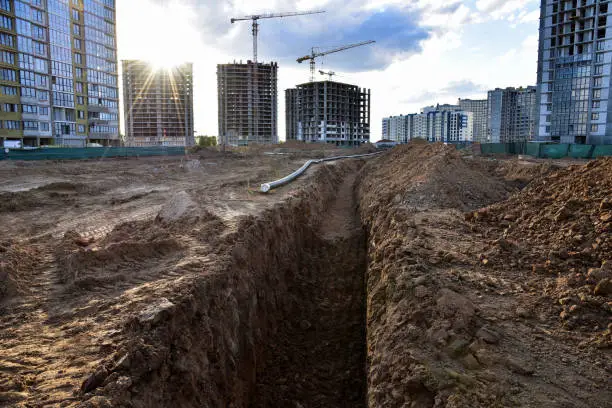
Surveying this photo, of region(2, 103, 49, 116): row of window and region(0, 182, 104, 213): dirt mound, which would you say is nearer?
region(0, 182, 104, 213): dirt mound

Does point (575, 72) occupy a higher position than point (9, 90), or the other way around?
point (575, 72)

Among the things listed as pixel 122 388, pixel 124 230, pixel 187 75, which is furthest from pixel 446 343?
pixel 187 75

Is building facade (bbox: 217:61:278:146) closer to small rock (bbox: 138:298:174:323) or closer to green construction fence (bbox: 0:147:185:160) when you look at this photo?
green construction fence (bbox: 0:147:185:160)

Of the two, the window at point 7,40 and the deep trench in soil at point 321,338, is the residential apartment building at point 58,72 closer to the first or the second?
the window at point 7,40

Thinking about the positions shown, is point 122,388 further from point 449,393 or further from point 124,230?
point 124,230

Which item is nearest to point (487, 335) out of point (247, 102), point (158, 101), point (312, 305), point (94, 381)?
point (94, 381)

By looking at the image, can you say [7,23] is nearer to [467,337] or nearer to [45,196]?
[45,196]

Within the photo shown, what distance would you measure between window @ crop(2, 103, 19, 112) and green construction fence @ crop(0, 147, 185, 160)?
24.1m

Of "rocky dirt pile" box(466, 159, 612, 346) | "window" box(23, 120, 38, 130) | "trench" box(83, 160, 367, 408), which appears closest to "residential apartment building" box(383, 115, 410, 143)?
"window" box(23, 120, 38, 130)

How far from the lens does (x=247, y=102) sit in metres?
104

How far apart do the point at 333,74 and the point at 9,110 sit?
87.2 metres

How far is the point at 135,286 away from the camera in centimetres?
725

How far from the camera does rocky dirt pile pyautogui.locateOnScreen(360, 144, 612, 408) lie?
4223 mm

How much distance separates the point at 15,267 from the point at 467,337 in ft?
25.1
